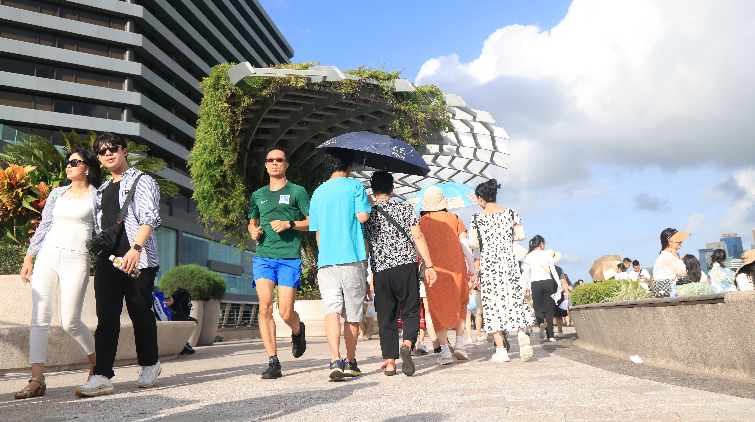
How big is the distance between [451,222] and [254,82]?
26.3 ft

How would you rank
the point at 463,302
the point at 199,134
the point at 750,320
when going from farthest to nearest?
the point at 199,134 → the point at 463,302 → the point at 750,320

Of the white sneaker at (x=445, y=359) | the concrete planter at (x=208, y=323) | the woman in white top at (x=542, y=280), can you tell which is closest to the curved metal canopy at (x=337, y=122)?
the concrete planter at (x=208, y=323)

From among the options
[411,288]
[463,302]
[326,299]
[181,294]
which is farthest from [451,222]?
[181,294]

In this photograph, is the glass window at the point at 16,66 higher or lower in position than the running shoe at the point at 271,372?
higher

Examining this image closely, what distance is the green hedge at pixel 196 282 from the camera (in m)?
13.2

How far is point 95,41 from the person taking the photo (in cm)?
4162

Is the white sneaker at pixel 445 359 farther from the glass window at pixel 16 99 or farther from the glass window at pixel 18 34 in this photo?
the glass window at pixel 18 34

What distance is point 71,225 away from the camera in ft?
14.8

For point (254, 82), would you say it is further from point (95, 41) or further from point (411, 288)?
point (95, 41)

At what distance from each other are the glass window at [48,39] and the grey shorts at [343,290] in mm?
42838

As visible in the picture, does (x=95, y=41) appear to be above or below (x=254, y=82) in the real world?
above

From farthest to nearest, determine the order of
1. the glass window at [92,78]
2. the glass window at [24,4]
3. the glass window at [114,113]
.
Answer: the glass window at [114,113] < the glass window at [92,78] < the glass window at [24,4]

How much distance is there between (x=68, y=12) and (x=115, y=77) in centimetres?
513

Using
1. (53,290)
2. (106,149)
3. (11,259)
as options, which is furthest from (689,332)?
(11,259)
